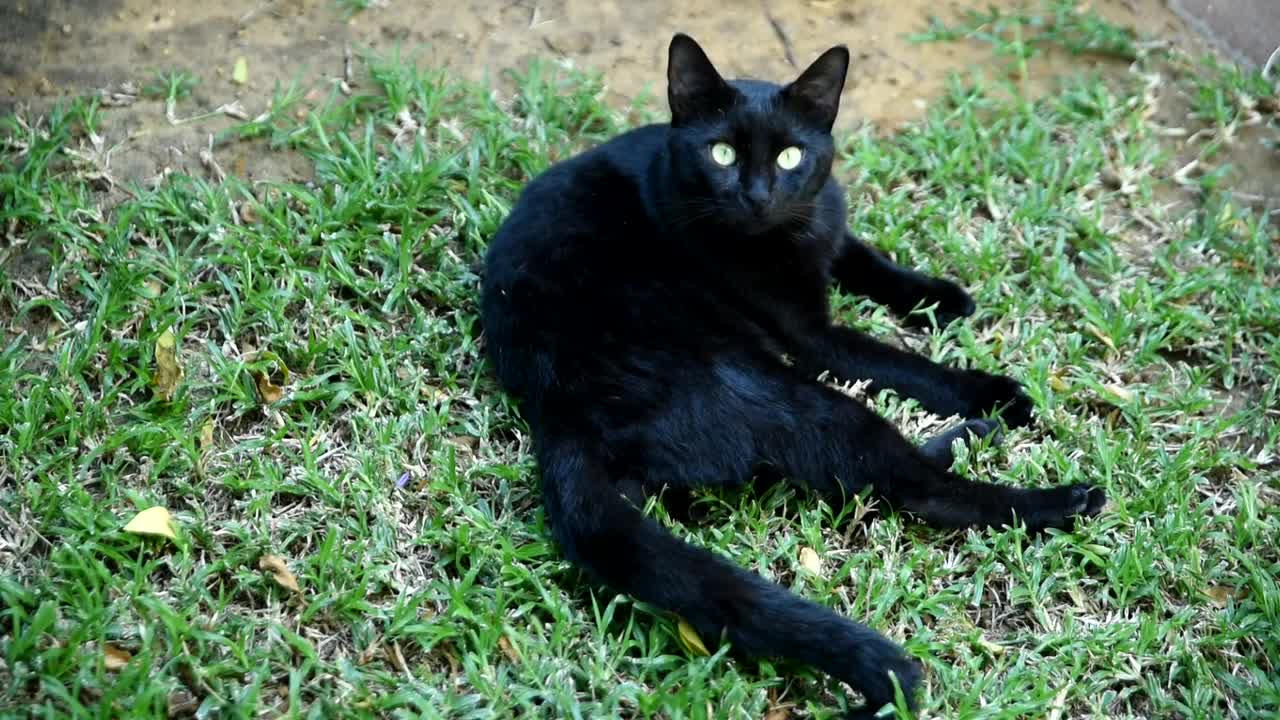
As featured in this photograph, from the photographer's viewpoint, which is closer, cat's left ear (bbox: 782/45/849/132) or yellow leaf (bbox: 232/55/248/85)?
cat's left ear (bbox: 782/45/849/132)

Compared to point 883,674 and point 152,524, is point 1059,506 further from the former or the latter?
point 152,524

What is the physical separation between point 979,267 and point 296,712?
2.69 meters

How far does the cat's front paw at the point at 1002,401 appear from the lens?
11.5 feet

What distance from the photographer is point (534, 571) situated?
2.99 meters

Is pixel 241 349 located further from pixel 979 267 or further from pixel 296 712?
pixel 979 267

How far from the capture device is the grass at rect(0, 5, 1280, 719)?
2795 mm

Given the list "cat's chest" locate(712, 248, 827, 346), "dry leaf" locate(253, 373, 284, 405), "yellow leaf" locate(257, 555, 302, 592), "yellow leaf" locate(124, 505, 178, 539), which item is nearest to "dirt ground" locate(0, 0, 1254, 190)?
"dry leaf" locate(253, 373, 284, 405)

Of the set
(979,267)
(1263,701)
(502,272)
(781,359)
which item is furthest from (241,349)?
(1263,701)

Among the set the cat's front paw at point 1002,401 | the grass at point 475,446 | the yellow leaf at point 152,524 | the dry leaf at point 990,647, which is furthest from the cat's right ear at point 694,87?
the yellow leaf at point 152,524

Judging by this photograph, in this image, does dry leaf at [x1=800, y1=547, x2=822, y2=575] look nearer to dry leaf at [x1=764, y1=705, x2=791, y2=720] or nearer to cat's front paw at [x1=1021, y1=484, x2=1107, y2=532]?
dry leaf at [x1=764, y1=705, x2=791, y2=720]

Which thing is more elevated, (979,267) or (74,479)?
(979,267)

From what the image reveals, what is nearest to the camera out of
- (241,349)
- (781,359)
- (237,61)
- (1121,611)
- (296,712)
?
(296,712)

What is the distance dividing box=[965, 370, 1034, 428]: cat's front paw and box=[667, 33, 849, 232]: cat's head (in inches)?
31.7

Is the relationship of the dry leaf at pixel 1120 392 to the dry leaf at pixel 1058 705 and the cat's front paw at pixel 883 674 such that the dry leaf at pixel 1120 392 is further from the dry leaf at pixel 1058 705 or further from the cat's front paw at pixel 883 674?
the cat's front paw at pixel 883 674
